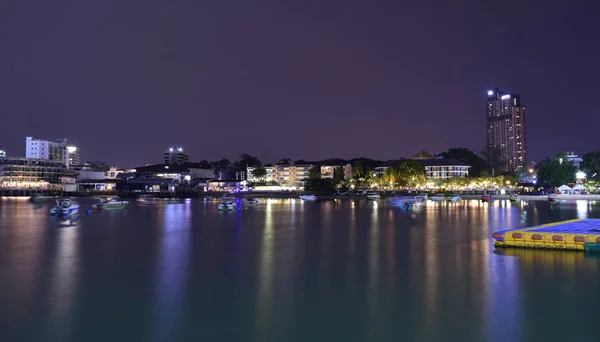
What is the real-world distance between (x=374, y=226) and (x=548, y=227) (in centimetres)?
1284

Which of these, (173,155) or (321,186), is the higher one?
(173,155)

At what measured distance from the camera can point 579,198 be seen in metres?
78.6

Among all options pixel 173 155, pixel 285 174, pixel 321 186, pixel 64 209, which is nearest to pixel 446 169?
pixel 321 186

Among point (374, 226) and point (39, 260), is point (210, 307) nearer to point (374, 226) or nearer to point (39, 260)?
point (39, 260)

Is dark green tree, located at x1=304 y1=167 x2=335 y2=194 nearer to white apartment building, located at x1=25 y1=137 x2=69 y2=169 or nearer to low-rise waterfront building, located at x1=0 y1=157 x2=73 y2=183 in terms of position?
low-rise waterfront building, located at x1=0 y1=157 x2=73 y2=183

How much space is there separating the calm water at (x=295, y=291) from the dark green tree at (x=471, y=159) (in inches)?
4459

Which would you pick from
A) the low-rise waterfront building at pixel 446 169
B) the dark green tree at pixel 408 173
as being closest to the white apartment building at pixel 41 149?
the dark green tree at pixel 408 173

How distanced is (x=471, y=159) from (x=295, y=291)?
433 ft

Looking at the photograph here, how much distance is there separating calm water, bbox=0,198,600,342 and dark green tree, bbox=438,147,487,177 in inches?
4459

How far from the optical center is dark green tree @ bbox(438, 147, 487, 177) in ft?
429

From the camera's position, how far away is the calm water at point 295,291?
1032 cm

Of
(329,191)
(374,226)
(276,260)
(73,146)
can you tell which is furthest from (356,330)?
(73,146)

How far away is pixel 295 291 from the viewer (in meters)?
14.0

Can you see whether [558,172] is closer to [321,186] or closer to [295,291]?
[321,186]
